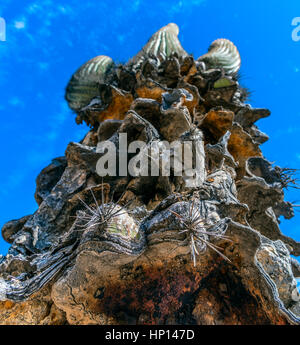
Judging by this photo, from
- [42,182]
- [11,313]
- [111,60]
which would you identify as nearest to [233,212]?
[11,313]

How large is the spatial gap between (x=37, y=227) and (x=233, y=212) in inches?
131

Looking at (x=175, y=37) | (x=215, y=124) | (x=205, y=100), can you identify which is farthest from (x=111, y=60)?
(x=215, y=124)

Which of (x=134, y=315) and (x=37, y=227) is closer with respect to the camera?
(x=134, y=315)

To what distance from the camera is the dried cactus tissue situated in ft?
9.42

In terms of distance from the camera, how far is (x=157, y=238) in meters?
2.82

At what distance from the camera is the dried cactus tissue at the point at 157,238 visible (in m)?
2.87

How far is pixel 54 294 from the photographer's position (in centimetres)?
296

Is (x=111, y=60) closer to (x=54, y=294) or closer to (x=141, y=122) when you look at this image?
(x=141, y=122)
